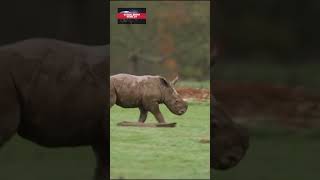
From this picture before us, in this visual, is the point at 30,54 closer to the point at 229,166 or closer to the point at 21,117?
the point at 21,117

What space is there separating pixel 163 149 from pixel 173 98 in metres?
0.40

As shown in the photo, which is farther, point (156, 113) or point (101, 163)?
point (101, 163)

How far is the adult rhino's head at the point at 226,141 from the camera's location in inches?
191

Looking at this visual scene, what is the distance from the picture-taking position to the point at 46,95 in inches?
194

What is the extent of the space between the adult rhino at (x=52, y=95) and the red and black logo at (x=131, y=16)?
65 centimetres

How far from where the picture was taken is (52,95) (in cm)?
493

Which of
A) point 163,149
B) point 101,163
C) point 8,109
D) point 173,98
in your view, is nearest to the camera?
point 163,149

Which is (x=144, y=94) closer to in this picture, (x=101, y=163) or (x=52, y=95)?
(x=52, y=95)

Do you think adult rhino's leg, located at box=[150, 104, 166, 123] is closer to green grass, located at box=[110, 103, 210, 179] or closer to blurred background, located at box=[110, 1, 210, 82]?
green grass, located at box=[110, 103, 210, 179]

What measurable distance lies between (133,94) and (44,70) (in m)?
0.85

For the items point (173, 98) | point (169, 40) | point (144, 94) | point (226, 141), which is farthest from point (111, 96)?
point (226, 141)

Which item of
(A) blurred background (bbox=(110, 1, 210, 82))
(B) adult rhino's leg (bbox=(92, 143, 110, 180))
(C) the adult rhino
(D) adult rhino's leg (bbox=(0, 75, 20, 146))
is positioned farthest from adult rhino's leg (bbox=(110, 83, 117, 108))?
(D) adult rhino's leg (bbox=(0, 75, 20, 146))

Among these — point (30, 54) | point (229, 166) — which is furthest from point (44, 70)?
point (229, 166)

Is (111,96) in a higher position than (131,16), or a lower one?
lower
